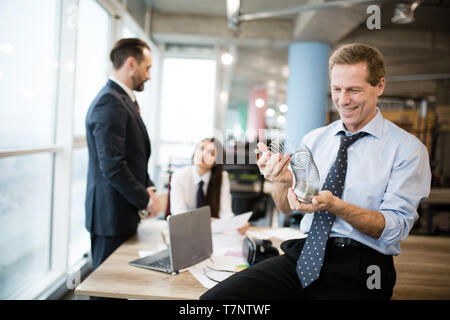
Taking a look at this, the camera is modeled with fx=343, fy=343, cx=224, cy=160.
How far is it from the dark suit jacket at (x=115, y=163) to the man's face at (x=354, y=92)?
3.76 feet

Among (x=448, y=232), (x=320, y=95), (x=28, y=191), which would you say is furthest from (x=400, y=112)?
(x=28, y=191)

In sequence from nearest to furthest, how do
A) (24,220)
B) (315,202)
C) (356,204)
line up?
(315,202) < (356,204) < (24,220)

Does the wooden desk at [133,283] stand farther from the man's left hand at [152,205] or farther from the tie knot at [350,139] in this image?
the tie knot at [350,139]

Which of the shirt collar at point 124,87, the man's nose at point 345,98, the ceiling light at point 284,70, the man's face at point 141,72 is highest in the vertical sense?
the ceiling light at point 284,70

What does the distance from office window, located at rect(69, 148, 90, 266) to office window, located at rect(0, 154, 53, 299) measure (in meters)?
0.55

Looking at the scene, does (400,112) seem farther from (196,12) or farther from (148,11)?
(148,11)

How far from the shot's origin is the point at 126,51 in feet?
6.49

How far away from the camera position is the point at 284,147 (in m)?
1.17

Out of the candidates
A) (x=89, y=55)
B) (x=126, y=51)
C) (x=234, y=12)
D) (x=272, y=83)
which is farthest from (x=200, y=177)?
(x=272, y=83)

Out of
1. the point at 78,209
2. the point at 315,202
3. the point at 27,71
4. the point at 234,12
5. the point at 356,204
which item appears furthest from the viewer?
the point at 78,209

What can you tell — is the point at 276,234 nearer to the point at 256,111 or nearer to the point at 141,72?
the point at 141,72

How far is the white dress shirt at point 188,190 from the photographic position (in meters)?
2.36

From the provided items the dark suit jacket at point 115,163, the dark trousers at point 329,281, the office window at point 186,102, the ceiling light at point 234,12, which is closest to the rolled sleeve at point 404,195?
the dark trousers at point 329,281

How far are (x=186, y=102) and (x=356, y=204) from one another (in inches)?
219
